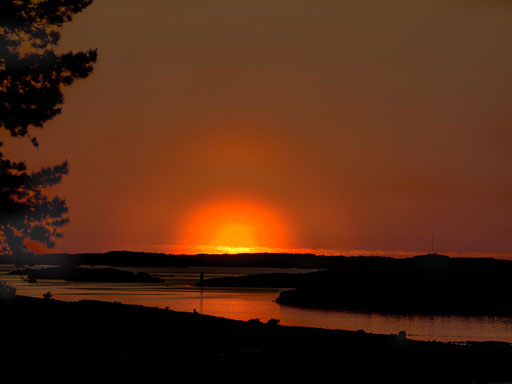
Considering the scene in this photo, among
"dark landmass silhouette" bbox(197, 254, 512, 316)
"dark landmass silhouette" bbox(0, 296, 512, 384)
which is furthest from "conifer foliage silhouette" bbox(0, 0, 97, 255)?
"dark landmass silhouette" bbox(197, 254, 512, 316)

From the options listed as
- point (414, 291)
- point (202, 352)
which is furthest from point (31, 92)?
point (414, 291)

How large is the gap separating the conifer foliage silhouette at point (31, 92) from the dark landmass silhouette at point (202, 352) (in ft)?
12.4

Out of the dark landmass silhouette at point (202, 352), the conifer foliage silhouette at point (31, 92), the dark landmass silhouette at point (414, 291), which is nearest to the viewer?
the dark landmass silhouette at point (202, 352)

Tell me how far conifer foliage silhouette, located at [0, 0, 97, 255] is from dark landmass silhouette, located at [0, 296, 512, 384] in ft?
12.4

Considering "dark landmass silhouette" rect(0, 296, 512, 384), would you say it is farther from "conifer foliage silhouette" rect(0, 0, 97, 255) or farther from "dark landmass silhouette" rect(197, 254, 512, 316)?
"dark landmass silhouette" rect(197, 254, 512, 316)

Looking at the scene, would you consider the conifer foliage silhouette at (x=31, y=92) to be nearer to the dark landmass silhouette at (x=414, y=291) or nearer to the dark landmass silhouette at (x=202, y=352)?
the dark landmass silhouette at (x=202, y=352)

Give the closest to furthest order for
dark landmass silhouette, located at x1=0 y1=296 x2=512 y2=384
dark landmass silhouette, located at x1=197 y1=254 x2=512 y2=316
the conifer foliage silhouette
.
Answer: dark landmass silhouette, located at x1=0 y1=296 x2=512 y2=384, the conifer foliage silhouette, dark landmass silhouette, located at x1=197 y1=254 x2=512 y2=316

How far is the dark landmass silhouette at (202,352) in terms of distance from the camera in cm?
1681

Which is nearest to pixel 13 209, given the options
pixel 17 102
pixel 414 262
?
pixel 17 102

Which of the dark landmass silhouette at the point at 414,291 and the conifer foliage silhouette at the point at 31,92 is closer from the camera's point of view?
the conifer foliage silhouette at the point at 31,92

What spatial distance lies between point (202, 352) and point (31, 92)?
52.2 ft

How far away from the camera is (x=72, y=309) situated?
29047mm

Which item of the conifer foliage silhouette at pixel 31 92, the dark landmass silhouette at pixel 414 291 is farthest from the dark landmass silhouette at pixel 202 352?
the dark landmass silhouette at pixel 414 291

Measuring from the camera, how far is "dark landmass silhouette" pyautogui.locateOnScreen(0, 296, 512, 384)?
16812 mm
